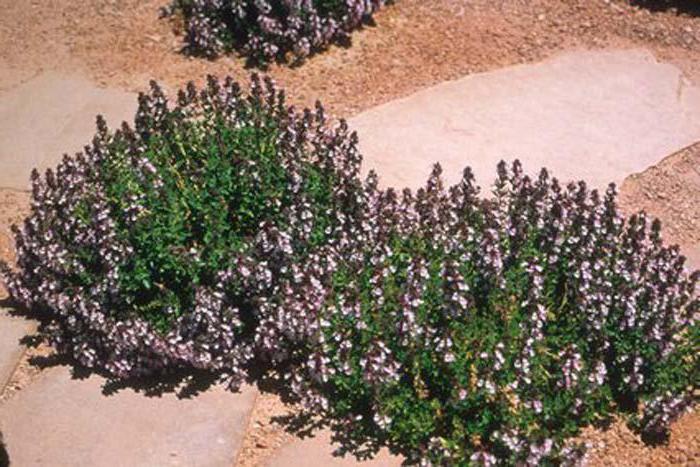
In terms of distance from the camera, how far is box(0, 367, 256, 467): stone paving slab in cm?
494

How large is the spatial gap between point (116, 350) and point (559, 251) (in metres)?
2.53

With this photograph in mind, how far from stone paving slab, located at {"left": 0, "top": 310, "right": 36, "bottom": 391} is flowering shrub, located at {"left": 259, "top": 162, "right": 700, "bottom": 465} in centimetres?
158

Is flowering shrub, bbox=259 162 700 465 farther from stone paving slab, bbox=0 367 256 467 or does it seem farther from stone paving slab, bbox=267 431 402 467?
stone paving slab, bbox=0 367 256 467

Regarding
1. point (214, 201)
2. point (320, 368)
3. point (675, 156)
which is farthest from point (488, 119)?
point (320, 368)

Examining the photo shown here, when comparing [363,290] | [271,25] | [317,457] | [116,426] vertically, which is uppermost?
[271,25]

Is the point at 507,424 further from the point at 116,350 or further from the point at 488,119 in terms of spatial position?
the point at 488,119

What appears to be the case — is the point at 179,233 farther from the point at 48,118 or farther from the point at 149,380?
the point at 48,118

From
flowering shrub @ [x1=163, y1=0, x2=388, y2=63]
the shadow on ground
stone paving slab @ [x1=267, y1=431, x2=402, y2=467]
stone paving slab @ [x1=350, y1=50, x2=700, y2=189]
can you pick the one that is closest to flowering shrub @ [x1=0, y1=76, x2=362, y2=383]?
stone paving slab @ [x1=267, y1=431, x2=402, y2=467]

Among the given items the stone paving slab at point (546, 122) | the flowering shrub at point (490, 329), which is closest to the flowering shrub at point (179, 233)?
the flowering shrub at point (490, 329)

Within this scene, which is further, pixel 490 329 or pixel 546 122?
pixel 546 122

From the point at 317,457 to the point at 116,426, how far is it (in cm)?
113

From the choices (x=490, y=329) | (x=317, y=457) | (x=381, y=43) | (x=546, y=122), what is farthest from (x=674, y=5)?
(x=317, y=457)

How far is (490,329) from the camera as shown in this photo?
489 centimetres

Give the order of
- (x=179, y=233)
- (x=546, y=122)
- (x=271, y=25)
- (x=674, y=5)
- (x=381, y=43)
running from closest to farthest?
(x=179, y=233), (x=546, y=122), (x=271, y=25), (x=381, y=43), (x=674, y=5)
